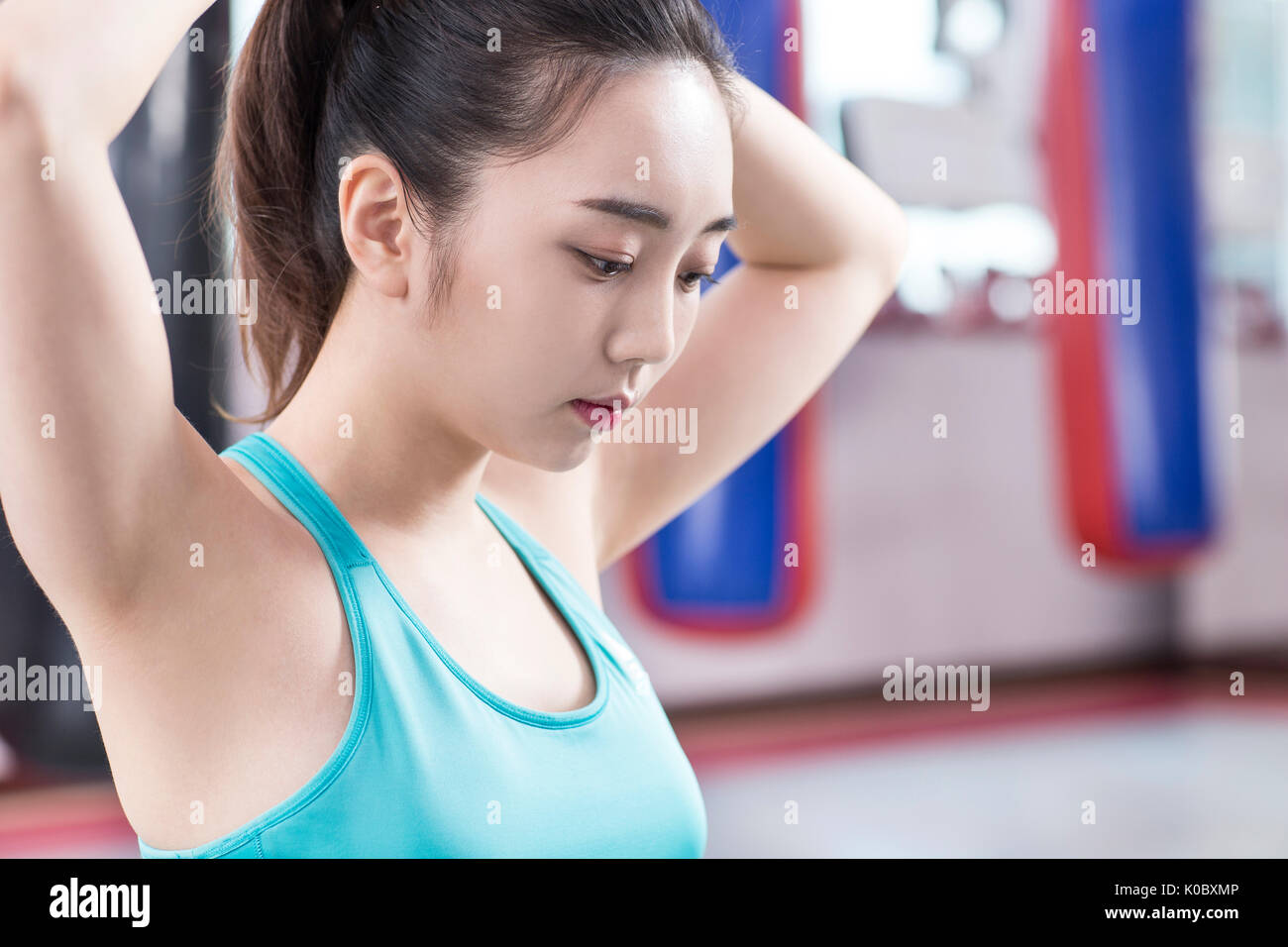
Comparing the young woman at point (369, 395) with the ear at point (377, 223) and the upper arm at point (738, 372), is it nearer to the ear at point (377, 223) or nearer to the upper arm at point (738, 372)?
the ear at point (377, 223)

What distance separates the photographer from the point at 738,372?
82 centimetres

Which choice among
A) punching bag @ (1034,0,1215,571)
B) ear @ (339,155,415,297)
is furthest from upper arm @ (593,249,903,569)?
punching bag @ (1034,0,1215,571)

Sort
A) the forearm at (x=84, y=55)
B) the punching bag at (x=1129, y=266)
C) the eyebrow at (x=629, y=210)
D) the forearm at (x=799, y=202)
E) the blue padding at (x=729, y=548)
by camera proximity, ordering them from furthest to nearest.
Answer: the punching bag at (x=1129, y=266)
the blue padding at (x=729, y=548)
the forearm at (x=799, y=202)
the eyebrow at (x=629, y=210)
the forearm at (x=84, y=55)

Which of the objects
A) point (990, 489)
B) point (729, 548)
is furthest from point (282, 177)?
point (990, 489)

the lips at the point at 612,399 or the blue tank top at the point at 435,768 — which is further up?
the lips at the point at 612,399

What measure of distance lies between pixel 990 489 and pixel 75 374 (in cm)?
334

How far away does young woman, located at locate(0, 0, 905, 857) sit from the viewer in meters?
0.46

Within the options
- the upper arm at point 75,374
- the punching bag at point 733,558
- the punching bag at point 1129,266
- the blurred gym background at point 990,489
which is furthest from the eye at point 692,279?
the punching bag at point 1129,266

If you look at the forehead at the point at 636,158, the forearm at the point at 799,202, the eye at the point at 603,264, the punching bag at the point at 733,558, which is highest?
the forearm at the point at 799,202

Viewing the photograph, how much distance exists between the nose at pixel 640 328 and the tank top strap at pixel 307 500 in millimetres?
162

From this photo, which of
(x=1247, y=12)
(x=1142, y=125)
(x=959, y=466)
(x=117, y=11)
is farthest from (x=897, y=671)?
(x=117, y=11)

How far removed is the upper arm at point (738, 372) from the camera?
820 millimetres
